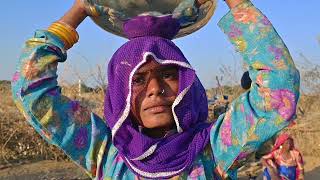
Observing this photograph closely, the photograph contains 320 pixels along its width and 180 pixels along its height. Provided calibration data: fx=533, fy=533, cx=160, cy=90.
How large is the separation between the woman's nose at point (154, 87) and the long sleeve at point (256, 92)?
23 centimetres

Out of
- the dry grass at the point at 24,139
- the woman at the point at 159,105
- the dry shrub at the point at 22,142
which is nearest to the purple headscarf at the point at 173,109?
the woman at the point at 159,105

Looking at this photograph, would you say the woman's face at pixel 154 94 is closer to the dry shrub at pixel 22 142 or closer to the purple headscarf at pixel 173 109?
the purple headscarf at pixel 173 109

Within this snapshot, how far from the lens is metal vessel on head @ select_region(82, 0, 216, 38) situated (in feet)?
6.30

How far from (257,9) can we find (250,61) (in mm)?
180

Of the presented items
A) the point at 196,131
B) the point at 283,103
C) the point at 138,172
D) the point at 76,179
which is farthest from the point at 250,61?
the point at 76,179

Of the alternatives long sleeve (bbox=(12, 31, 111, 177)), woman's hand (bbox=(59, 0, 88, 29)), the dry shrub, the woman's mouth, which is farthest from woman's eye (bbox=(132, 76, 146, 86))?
the dry shrub

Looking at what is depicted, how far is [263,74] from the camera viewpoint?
1676 mm

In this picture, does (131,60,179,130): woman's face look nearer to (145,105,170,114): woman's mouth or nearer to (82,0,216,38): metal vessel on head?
(145,105,170,114): woman's mouth

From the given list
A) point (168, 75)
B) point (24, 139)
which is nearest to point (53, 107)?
point (168, 75)

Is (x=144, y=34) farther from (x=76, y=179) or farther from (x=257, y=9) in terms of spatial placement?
(x=76, y=179)

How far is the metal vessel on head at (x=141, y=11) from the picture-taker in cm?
192

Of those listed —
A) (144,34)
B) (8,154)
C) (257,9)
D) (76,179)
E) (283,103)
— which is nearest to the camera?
(283,103)

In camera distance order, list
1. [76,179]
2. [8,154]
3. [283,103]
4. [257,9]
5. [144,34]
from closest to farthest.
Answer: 1. [283,103]
2. [257,9]
3. [144,34]
4. [76,179]
5. [8,154]

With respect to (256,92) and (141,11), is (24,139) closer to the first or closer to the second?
(141,11)
